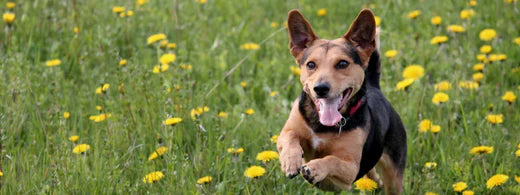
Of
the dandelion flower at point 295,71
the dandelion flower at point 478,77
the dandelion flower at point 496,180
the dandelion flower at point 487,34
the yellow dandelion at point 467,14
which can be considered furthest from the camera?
the yellow dandelion at point 467,14

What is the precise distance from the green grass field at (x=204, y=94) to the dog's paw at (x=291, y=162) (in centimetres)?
78

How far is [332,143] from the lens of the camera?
172 inches

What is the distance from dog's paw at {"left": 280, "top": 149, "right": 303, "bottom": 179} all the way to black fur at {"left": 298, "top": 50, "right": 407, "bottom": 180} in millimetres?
388

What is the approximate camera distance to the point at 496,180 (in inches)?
194

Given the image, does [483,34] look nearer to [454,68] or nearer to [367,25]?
[454,68]

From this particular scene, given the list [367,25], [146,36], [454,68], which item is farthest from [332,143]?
[146,36]

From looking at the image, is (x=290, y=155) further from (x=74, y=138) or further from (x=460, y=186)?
(x=74, y=138)

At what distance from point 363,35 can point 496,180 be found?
4.49ft

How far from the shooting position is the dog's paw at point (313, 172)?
3908 mm

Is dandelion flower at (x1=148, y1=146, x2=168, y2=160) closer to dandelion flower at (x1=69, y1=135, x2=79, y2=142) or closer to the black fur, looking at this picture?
dandelion flower at (x1=69, y1=135, x2=79, y2=142)

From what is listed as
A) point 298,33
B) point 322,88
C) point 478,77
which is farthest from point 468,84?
point 322,88

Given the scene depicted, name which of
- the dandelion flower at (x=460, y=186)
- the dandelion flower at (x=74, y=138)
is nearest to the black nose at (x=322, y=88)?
the dandelion flower at (x=460, y=186)

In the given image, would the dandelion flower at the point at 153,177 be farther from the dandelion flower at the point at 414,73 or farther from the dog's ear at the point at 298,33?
the dandelion flower at the point at 414,73

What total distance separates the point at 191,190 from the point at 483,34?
3.90 meters
